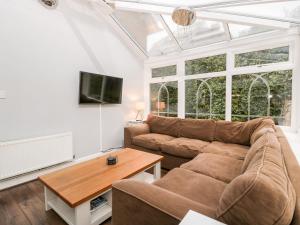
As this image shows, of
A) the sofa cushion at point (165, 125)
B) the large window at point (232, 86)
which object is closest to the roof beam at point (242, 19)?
the large window at point (232, 86)

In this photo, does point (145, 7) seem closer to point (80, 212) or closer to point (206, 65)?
point (206, 65)

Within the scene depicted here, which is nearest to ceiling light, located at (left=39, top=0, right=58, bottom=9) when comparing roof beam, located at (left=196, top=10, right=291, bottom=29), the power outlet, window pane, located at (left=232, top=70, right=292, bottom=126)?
the power outlet

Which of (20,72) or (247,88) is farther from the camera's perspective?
(247,88)

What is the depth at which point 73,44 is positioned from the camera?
3078mm

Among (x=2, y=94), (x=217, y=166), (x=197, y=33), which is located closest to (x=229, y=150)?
(x=217, y=166)

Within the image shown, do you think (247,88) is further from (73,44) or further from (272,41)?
(73,44)

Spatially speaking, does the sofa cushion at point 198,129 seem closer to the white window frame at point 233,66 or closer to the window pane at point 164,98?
the white window frame at point 233,66

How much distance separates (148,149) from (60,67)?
6.79 ft

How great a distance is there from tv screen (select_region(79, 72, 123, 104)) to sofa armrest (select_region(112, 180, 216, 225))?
242 centimetres

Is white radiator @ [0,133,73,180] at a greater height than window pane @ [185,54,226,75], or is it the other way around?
window pane @ [185,54,226,75]

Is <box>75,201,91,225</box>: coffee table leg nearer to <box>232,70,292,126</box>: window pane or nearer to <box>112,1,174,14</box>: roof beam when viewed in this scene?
<box>112,1,174,14</box>: roof beam

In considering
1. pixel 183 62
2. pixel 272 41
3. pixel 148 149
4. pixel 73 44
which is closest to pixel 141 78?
pixel 183 62

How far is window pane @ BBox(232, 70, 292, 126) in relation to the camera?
2988mm

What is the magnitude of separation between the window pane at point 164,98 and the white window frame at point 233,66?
0.11 meters
